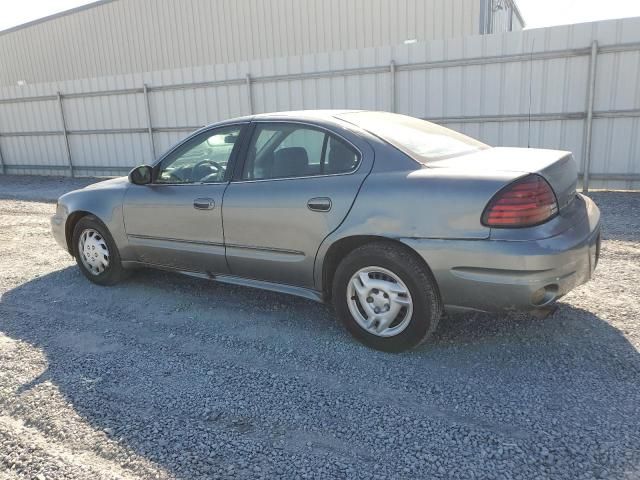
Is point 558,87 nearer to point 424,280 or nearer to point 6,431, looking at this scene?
point 424,280

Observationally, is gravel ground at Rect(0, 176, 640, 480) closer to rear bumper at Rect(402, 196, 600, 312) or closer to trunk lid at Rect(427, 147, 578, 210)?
rear bumper at Rect(402, 196, 600, 312)

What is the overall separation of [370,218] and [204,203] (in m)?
1.49

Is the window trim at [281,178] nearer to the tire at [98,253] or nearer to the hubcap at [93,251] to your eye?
the tire at [98,253]

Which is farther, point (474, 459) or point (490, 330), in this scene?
point (490, 330)

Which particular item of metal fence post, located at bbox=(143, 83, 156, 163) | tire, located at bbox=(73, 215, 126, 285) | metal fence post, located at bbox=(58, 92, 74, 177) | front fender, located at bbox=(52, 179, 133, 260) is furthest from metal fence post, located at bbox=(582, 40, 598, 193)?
metal fence post, located at bbox=(58, 92, 74, 177)

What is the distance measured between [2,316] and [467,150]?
4007mm

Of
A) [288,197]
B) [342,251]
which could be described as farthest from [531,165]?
[288,197]

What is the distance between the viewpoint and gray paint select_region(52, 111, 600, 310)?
300cm

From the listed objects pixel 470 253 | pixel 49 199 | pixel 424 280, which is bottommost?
pixel 49 199

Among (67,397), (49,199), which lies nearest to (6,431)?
(67,397)

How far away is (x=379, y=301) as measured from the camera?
342 centimetres

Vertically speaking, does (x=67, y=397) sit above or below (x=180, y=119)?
below

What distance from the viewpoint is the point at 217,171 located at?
4234mm

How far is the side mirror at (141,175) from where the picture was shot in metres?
4.57
